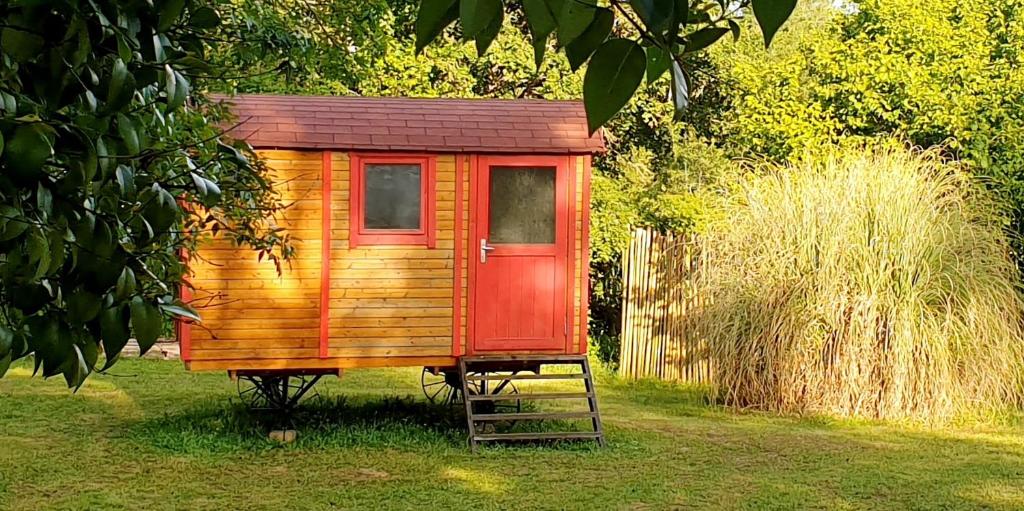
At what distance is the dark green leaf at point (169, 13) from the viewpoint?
106 cm

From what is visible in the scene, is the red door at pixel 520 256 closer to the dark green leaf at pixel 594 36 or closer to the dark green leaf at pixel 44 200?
the dark green leaf at pixel 44 200

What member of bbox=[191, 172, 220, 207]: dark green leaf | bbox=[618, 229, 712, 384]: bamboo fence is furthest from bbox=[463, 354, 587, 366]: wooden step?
bbox=[191, 172, 220, 207]: dark green leaf

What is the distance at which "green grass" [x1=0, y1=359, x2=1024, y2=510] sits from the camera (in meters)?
7.82

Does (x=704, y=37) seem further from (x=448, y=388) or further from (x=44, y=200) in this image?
(x=448, y=388)

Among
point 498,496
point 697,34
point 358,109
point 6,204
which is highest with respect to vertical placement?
point 358,109

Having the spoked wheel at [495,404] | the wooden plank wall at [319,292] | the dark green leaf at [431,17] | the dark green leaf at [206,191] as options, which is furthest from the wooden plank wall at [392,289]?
the dark green leaf at [431,17]

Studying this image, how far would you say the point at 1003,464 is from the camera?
895cm

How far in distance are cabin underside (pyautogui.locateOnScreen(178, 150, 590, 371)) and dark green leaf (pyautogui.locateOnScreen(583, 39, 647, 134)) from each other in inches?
347

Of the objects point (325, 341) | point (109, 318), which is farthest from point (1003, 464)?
Answer: point (109, 318)

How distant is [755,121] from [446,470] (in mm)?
7446

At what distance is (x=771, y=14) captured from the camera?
2.18 ft

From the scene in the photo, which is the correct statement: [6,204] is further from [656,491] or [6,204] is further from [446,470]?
[446,470]

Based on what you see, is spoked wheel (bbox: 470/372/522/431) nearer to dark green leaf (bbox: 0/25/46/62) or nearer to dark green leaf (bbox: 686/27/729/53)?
dark green leaf (bbox: 0/25/46/62)

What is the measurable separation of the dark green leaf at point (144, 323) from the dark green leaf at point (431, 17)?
1.45 ft
